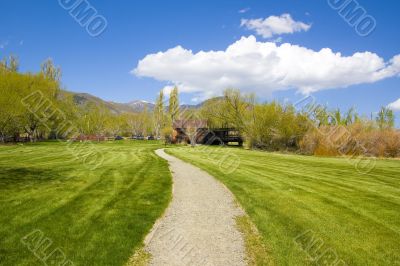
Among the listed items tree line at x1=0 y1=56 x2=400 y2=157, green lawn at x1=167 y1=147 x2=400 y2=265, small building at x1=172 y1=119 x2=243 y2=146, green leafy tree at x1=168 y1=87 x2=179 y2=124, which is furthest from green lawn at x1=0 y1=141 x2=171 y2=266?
green leafy tree at x1=168 y1=87 x2=179 y2=124

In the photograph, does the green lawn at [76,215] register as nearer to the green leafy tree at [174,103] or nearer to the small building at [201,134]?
the small building at [201,134]

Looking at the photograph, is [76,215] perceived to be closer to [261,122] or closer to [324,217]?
[324,217]

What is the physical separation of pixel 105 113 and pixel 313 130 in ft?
258

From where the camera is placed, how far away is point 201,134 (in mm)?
76875

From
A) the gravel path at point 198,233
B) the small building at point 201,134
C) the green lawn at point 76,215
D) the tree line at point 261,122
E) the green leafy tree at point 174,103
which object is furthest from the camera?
the green leafy tree at point 174,103

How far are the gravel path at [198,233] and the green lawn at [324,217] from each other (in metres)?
0.92

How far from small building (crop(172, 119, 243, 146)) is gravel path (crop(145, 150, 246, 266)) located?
55.7 metres

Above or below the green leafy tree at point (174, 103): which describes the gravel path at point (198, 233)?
below

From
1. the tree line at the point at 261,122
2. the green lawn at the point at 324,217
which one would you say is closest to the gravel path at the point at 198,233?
the green lawn at the point at 324,217

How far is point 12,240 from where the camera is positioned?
812cm

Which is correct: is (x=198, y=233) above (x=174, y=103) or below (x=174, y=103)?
below

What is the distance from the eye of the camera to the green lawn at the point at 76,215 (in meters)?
7.70

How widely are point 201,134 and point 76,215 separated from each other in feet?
219

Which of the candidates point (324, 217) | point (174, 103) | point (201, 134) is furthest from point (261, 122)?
point (174, 103)
